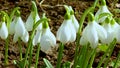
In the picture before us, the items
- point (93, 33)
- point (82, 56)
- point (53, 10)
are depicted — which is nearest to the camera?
point (93, 33)

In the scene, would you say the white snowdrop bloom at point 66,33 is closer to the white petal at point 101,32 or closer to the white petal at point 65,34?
the white petal at point 65,34

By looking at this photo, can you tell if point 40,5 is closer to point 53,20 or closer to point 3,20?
point 53,20

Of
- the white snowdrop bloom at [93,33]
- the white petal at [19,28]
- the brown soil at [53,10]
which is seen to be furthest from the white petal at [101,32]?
the brown soil at [53,10]

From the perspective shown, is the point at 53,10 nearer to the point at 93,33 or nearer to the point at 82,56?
the point at 82,56

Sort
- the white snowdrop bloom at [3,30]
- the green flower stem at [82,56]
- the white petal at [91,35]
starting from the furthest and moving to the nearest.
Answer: the green flower stem at [82,56] < the white snowdrop bloom at [3,30] < the white petal at [91,35]

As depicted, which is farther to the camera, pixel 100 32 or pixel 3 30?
pixel 3 30

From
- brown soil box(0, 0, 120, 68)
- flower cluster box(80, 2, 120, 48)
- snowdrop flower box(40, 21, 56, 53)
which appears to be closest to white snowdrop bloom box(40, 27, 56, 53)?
snowdrop flower box(40, 21, 56, 53)

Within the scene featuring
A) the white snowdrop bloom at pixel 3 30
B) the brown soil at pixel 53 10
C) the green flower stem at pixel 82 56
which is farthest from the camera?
the brown soil at pixel 53 10

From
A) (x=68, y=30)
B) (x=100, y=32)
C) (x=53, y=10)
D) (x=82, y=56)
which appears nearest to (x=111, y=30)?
(x=100, y=32)

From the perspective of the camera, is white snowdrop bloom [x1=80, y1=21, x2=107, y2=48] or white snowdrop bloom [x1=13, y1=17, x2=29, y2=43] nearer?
white snowdrop bloom [x1=80, y1=21, x2=107, y2=48]

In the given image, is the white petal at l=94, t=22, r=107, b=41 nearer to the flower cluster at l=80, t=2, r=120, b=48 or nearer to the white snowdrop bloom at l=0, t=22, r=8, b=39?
the flower cluster at l=80, t=2, r=120, b=48

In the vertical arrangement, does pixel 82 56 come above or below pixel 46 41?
below

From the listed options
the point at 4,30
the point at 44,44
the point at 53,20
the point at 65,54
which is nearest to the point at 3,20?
the point at 4,30
